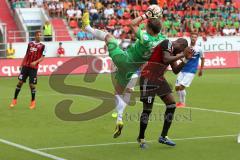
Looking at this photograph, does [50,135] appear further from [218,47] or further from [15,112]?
[218,47]

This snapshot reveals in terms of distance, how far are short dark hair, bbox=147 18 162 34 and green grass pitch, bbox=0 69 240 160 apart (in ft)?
7.51

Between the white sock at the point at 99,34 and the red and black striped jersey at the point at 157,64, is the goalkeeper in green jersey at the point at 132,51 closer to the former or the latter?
the white sock at the point at 99,34

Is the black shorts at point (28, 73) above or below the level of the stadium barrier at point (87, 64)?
above

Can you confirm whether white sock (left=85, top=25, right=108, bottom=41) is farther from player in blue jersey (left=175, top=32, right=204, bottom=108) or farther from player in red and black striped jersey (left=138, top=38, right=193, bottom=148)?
player in blue jersey (left=175, top=32, right=204, bottom=108)

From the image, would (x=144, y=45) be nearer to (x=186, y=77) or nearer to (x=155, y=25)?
(x=155, y=25)

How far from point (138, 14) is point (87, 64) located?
32.7ft

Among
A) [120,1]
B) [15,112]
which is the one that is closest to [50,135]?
[15,112]

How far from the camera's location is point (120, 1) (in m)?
48.0

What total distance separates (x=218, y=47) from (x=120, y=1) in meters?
8.94

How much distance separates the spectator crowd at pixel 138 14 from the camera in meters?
44.7

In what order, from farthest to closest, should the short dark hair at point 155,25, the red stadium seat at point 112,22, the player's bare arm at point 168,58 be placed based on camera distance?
the red stadium seat at point 112,22 < the short dark hair at point 155,25 < the player's bare arm at point 168,58

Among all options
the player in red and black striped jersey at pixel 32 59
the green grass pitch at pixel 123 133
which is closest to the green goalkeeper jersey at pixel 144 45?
the green grass pitch at pixel 123 133

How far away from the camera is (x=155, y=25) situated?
12094 mm

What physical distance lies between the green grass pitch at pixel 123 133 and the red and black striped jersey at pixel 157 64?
142 centimetres
